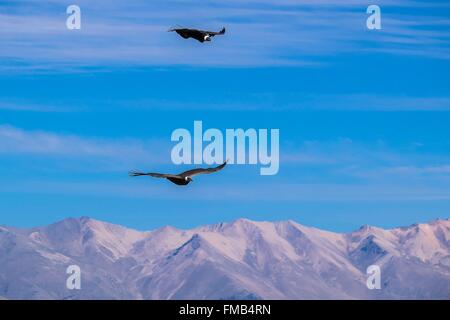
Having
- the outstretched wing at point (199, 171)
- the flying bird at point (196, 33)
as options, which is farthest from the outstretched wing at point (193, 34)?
the outstretched wing at point (199, 171)

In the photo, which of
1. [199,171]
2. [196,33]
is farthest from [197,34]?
[199,171]

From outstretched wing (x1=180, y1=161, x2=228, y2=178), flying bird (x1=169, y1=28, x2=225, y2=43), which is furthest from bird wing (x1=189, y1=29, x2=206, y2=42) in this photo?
outstretched wing (x1=180, y1=161, x2=228, y2=178)

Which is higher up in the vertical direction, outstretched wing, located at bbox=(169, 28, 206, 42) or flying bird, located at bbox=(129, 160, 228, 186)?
outstretched wing, located at bbox=(169, 28, 206, 42)

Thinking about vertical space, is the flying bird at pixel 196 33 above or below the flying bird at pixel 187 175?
above

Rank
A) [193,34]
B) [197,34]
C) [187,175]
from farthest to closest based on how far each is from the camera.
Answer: [197,34] < [193,34] < [187,175]

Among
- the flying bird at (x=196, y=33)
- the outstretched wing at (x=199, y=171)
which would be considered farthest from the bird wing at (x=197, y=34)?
the outstretched wing at (x=199, y=171)

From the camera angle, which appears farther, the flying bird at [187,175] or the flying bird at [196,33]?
the flying bird at [196,33]

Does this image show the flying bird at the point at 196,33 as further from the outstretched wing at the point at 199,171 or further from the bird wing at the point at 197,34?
the outstretched wing at the point at 199,171

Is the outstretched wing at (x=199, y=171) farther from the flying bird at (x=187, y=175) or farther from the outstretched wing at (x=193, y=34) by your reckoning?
the outstretched wing at (x=193, y=34)

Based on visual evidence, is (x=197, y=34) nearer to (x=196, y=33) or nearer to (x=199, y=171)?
(x=196, y=33)

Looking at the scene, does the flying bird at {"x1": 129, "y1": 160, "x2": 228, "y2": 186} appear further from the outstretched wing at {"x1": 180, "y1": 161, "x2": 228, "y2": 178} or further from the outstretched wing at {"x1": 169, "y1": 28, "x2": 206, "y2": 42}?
the outstretched wing at {"x1": 169, "y1": 28, "x2": 206, "y2": 42}
